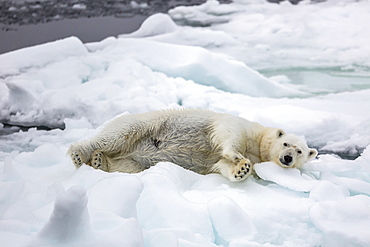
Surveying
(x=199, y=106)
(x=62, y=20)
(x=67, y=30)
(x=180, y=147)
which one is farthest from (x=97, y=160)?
(x=62, y=20)

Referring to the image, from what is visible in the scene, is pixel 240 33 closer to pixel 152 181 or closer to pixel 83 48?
pixel 83 48

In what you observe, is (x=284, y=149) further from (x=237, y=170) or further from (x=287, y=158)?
(x=237, y=170)

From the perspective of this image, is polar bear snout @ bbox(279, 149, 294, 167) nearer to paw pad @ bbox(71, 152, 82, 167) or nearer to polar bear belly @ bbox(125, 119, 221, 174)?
polar bear belly @ bbox(125, 119, 221, 174)

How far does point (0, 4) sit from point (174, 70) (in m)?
3.32

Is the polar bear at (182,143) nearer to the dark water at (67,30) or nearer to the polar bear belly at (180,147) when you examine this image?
the polar bear belly at (180,147)

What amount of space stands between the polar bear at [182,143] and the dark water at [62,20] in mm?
3208

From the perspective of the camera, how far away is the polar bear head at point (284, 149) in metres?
2.56

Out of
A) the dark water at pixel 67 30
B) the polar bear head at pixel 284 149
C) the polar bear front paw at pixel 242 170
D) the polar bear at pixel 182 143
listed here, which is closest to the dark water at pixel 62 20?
the dark water at pixel 67 30

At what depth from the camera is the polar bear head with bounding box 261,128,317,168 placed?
2.56 meters

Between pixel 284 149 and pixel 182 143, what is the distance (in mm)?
607

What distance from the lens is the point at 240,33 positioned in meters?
8.12

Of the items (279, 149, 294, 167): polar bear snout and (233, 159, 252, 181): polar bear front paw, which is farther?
(279, 149, 294, 167): polar bear snout

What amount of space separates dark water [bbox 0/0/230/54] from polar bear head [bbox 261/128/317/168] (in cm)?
380

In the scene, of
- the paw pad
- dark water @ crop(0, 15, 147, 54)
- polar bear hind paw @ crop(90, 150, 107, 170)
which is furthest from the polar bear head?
dark water @ crop(0, 15, 147, 54)
